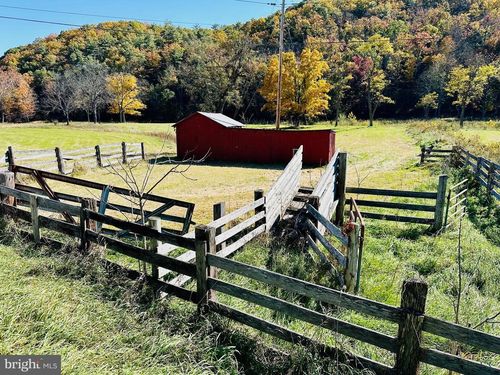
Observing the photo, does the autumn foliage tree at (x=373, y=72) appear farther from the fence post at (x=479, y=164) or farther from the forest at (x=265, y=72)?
the fence post at (x=479, y=164)

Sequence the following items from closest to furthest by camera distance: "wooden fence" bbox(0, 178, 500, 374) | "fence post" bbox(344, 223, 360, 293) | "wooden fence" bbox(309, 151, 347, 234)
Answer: "wooden fence" bbox(0, 178, 500, 374) → "fence post" bbox(344, 223, 360, 293) → "wooden fence" bbox(309, 151, 347, 234)

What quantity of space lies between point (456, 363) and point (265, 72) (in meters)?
59.7

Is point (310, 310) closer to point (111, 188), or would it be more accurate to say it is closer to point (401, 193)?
point (111, 188)

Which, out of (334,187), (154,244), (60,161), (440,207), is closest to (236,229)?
(154,244)

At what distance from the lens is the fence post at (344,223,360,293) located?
16.0 ft

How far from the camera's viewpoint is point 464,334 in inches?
108

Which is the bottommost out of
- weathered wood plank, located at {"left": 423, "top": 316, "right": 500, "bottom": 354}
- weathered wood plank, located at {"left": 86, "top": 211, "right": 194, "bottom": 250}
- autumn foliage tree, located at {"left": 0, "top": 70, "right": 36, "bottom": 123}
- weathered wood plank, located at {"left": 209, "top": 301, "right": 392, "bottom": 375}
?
weathered wood plank, located at {"left": 209, "top": 301, "right": 392, "bottom": 375}

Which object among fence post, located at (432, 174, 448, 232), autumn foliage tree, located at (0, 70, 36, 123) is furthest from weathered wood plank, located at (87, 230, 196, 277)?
autumn foliage tree, located at (0, 70, 36, 123)

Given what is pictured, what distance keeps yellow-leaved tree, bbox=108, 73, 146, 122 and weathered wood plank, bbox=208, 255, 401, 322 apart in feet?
214

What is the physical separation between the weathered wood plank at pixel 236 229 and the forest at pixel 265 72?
136 ft

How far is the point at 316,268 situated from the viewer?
19.6ft

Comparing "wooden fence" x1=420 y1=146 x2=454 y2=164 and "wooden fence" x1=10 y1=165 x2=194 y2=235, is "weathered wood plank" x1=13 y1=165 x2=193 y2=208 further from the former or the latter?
"wooden fence" x1=420 y1=146 x2=454 y2=164

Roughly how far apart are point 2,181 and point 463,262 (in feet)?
31.1

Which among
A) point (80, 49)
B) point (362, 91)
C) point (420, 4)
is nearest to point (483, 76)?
point (362, 91)
